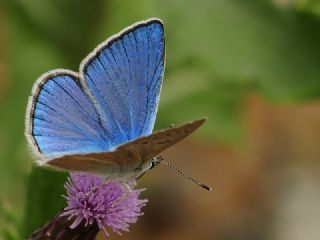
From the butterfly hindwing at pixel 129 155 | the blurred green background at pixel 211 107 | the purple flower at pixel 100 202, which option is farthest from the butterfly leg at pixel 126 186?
the blurred green background at pixel 211 107

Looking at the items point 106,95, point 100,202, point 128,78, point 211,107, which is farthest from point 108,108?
point 211,107

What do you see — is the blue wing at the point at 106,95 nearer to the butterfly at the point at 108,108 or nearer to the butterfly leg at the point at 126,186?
the butterfly at the point at 108,108

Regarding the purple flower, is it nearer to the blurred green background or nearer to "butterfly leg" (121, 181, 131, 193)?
"butterfly leg" (121, 181, 131, 193)

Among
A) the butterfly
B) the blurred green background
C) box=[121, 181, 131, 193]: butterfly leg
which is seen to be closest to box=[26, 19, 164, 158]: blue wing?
the butterfly

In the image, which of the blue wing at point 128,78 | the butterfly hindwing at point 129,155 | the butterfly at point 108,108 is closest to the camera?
the butterfly hindwing at point 129,155

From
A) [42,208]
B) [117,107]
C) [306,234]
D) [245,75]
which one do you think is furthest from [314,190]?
[117,107]

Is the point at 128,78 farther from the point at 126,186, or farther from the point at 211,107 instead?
the point at 211,107
